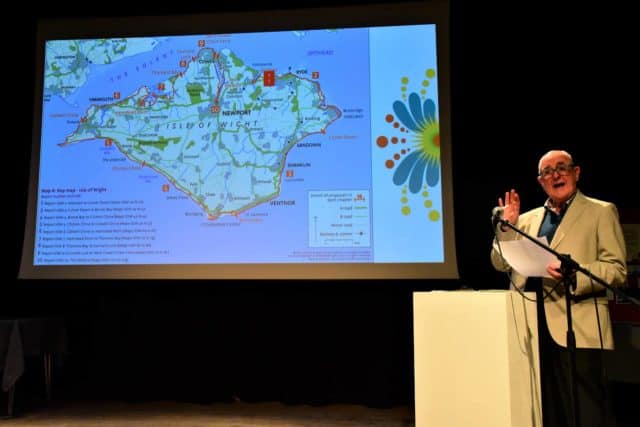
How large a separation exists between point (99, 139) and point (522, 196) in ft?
9.25

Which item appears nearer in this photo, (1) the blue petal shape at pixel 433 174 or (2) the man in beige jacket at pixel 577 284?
(2) the man in beige jacket at pixel 577 284

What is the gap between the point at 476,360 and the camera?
1962 mm

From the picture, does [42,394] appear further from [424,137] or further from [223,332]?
[424,137]

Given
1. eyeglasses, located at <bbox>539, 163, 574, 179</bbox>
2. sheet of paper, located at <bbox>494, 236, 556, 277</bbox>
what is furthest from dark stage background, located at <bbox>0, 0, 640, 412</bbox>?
sheet of paper, located at <bbox>494, 236, 556, 277</bbox>

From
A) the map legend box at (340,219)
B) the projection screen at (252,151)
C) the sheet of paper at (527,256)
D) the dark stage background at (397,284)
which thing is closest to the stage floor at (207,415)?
the dark stage background at (397,284)

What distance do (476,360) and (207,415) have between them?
1.91 metres

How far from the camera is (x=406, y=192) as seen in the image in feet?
10.5

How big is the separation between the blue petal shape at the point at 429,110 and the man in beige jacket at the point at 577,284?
40.8 inches

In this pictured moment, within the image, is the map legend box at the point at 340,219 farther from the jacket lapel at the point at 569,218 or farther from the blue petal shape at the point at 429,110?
the jacket lapel at the point at 569,218

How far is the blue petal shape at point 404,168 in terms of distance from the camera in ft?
10.6

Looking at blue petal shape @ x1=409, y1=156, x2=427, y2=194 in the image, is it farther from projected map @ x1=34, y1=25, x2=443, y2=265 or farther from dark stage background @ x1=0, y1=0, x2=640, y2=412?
dark stage background @ x1=0, y1=0, x2=640, y2=412

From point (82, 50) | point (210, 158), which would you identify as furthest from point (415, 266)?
point (82, 50)

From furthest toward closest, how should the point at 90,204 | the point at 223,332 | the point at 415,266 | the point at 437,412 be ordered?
1. the point at 223,332
2. the point at 90,204
3. the point at 415,266
4. the point at 437,412

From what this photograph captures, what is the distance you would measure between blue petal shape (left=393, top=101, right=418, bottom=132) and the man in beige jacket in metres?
1.06
